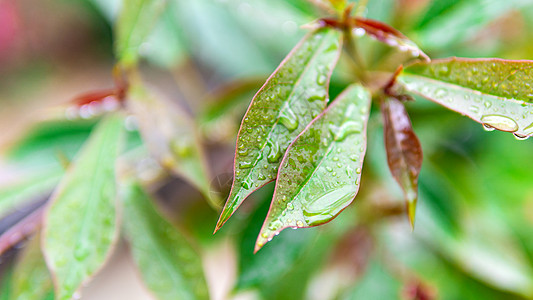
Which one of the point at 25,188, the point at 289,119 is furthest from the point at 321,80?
the point at 25,188

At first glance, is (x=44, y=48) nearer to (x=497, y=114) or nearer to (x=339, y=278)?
(x=339, y=278)

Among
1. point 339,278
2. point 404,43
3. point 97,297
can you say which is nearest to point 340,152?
point 404,43

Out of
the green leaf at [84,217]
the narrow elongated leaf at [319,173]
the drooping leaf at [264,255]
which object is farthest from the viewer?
the drooping leaf at [264,255]

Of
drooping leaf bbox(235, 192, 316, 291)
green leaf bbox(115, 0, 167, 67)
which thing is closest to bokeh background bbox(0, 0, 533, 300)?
drooping leaf bbox(235, 192, 316, 291)

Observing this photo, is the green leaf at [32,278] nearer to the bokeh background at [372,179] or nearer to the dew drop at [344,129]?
the bokeh background at [372,179]

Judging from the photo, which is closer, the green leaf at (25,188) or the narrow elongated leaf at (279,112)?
the narrow elongated leaf at (279,112)

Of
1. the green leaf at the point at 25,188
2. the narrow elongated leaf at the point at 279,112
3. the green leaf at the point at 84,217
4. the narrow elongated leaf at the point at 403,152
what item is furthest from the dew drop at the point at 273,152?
the green leaf at the point at 25,188

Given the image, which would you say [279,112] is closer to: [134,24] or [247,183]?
[247,183]
